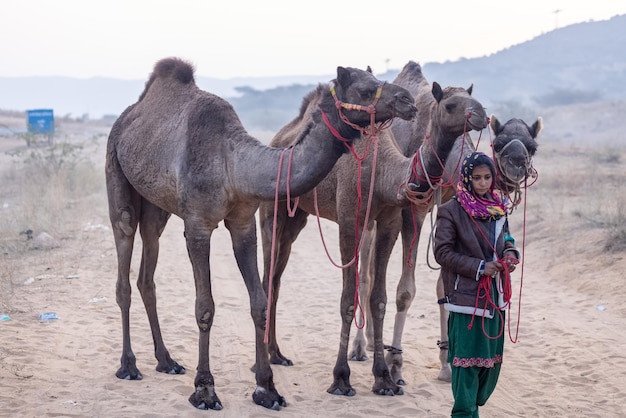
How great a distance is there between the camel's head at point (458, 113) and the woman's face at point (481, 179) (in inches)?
37.7

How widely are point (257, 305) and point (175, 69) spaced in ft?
8.07

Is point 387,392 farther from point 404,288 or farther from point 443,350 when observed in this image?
point 404,288

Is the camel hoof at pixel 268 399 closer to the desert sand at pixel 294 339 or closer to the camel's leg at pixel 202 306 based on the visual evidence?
the desert sand at pixel 294 339

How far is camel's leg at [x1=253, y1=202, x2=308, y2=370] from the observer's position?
26.2ft

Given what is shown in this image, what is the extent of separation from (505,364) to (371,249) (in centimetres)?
187

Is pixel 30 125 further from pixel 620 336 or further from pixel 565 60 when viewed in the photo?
pixel 565 60

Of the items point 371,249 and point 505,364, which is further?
point 371,249

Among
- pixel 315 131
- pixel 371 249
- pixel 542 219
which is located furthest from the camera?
pixel 542 219

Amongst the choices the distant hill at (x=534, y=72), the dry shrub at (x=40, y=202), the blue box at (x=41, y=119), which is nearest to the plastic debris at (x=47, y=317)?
the dry shrub at (x=40, y=202)

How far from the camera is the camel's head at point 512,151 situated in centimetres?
607

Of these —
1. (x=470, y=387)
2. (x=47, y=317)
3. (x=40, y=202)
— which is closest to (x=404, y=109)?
(x=470, y=387)

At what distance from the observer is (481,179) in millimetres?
5090

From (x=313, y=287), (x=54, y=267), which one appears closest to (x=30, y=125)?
(x=54, y=267)

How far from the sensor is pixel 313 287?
11992 mm
